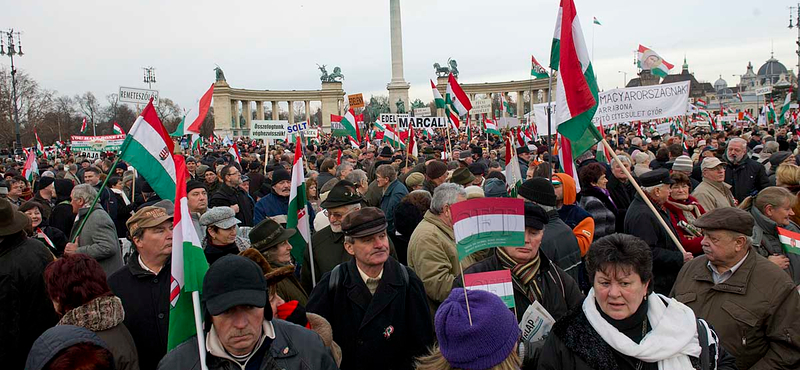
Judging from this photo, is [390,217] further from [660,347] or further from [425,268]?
[660,347]

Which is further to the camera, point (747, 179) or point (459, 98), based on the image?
point (459, 98)

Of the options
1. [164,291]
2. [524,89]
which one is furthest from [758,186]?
[524,89]

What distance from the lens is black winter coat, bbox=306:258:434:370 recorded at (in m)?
3.65

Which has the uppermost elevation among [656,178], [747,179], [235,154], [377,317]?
[235,154]

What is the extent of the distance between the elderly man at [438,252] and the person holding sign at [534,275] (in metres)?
0.71

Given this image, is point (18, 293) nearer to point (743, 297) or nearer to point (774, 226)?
point (743, 297)

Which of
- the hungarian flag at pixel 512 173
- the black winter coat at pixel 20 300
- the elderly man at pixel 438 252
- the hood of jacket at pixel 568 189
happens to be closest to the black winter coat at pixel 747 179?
the hungarian flag at pixel 512 173

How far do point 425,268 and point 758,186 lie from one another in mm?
7237

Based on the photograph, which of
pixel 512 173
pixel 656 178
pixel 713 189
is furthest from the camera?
pixel 512 173

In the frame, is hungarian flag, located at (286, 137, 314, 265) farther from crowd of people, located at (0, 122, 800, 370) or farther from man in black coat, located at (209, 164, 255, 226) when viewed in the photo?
man in black coat, located at (209, 164, 255, 226)

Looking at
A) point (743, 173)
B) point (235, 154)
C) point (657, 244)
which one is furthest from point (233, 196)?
point (235, 154)

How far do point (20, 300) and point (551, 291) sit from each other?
3.70 metres

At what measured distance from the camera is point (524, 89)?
8456 centimetres

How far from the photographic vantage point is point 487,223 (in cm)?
322
